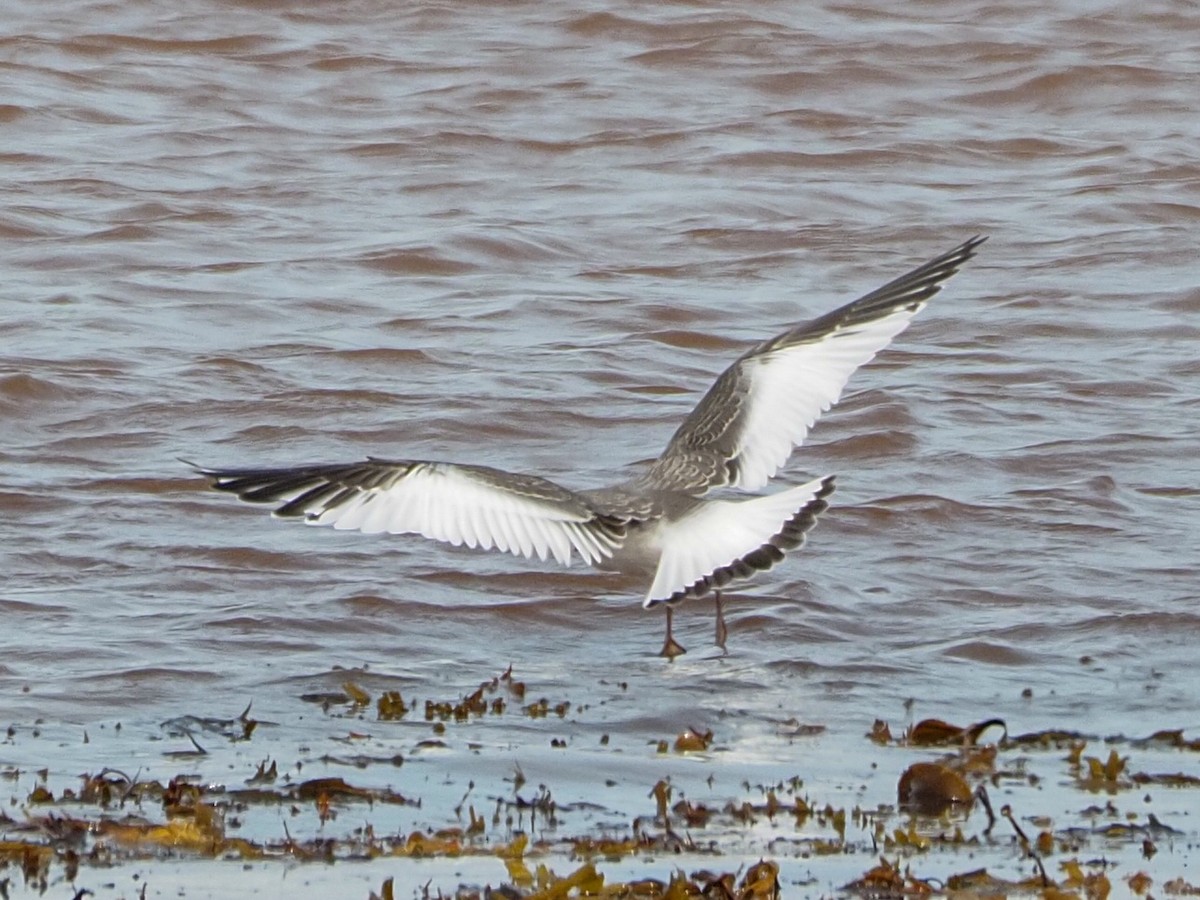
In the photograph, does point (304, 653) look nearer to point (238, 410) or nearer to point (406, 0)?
point (238, 410)

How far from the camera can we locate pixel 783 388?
25.8 feet

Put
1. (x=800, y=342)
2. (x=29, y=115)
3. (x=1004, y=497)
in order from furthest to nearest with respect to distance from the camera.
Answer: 1. (x=29, y=115)
2. (x=1004, y=497)
3. (x=800, y=342)

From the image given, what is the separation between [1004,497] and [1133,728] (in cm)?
312

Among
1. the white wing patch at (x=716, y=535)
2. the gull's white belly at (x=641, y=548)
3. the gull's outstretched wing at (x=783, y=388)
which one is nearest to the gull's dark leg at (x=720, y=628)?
the gull's outstretched wing at (x=783, y=388)

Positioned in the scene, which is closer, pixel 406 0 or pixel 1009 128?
pixel 1009 128

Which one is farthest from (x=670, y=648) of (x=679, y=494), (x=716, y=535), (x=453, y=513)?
(x=453, y=513)

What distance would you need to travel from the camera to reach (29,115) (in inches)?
644

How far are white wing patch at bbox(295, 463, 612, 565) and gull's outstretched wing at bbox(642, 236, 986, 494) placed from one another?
38.3 inches

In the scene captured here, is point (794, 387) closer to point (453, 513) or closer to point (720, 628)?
point (720, 628)

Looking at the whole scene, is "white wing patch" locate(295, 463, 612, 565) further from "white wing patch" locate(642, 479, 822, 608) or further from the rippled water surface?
the rippled water surface

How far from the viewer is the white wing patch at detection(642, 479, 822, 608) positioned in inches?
257

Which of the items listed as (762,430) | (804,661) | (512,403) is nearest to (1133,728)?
(804,661)

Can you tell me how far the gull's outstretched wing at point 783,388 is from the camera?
7742 mm

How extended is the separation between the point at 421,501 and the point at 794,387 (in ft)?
5.92
